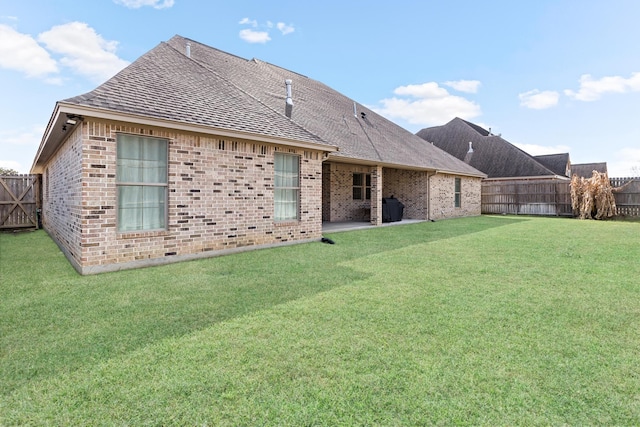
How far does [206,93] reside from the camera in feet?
26.3

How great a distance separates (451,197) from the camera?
59.2 ft

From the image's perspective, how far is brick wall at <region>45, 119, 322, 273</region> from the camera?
5473mm

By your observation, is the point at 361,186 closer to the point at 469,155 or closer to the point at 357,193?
the point at 357,193

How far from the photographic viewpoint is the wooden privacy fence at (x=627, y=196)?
1702 centimetres

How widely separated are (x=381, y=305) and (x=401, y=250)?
390 cm

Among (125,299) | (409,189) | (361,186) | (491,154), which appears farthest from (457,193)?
(125,299)

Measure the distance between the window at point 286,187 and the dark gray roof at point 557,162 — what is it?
27.4m

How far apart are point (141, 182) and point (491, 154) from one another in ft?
87.6

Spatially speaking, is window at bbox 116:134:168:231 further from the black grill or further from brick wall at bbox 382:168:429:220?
brick wall at bbox 382:168:429:220

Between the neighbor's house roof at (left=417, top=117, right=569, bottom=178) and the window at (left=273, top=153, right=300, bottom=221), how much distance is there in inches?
835

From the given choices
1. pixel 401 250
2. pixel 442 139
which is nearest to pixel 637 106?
pixel 442 139

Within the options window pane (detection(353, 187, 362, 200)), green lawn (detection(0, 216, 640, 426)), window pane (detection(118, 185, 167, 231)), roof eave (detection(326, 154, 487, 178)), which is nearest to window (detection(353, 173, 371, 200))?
window pane (detection(353, 187, 362, 200))

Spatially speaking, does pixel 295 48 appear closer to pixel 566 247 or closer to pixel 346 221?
pixel 346 221

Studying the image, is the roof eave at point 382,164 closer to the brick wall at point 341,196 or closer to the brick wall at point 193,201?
the brick wall at point 341,196
